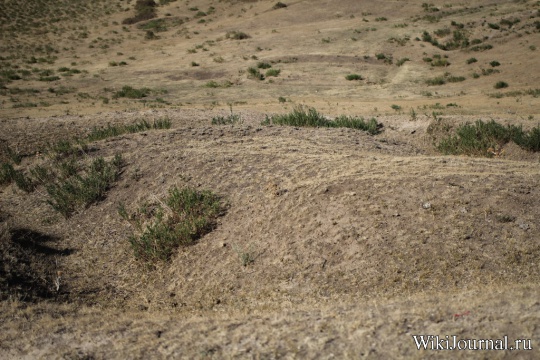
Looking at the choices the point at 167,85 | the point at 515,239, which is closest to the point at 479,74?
the point at 167,85

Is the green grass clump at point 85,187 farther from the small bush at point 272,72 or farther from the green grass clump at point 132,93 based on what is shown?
the small bush at point 272,72

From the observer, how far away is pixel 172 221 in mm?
6043

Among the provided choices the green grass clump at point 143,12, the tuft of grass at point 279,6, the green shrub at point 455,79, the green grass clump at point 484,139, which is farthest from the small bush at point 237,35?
the green grass clump at point 484,139

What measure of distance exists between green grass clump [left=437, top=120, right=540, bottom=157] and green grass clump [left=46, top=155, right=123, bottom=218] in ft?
21.4

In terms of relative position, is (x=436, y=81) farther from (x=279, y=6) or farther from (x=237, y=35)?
(x=279, y=6)

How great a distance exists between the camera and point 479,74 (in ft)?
70.1

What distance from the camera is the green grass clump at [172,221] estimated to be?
559cm

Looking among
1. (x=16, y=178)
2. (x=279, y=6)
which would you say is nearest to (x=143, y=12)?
(x=279, y=6)

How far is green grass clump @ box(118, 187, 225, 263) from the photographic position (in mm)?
5586

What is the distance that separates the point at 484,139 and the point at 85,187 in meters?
7.88

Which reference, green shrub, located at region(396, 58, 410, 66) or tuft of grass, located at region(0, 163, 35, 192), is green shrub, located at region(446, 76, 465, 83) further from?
tuft of grass, located at region(0, 163, 35, 192)

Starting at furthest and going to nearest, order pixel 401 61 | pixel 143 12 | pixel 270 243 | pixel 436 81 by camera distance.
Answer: pixel 143 12, pixel 401 61, pixel 436 81, pixel 270 243

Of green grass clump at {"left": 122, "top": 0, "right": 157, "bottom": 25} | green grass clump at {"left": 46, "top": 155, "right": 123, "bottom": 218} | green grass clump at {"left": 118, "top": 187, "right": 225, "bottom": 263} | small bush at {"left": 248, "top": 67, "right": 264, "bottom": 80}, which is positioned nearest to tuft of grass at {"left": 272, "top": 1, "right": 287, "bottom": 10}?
green grass clump at {"left": 122, "top": 0, "right": 157, "bottom": 25}

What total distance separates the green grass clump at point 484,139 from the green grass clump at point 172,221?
5.50 meters
